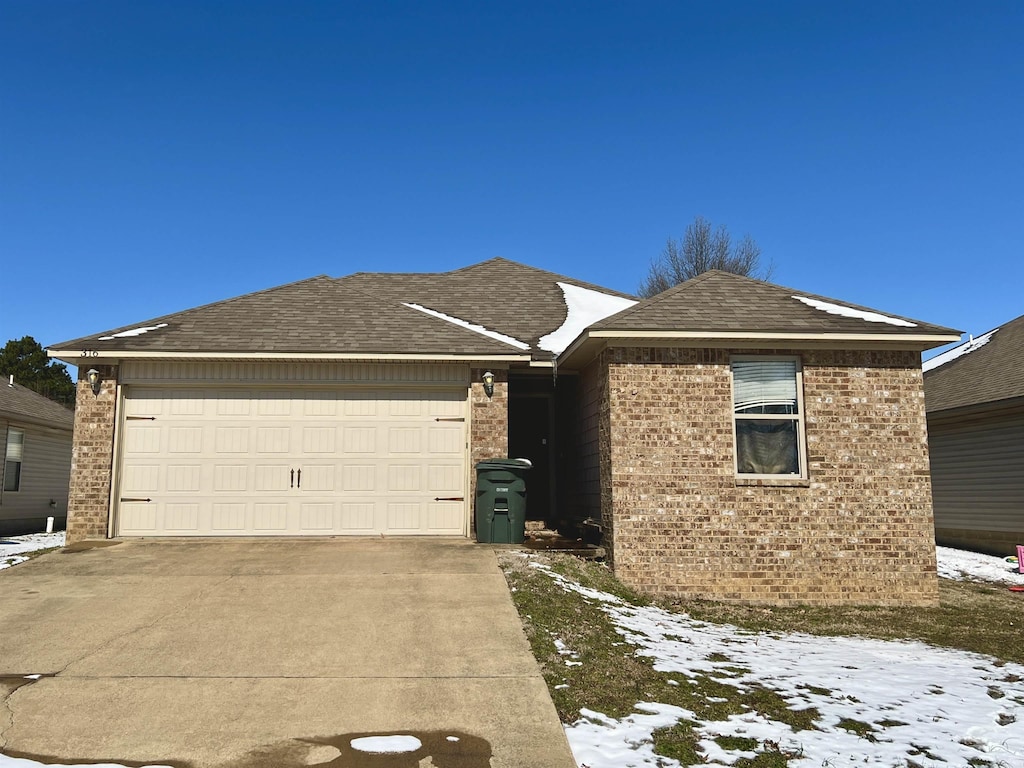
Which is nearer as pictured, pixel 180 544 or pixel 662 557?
pixel 662 557

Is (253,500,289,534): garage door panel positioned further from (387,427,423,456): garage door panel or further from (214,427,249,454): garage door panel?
(387,427,423,456): garage door panel

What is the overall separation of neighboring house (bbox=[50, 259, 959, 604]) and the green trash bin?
72 cm

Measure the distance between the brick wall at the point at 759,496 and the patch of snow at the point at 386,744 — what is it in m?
5.12

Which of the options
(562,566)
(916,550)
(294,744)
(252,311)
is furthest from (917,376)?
(252,311)

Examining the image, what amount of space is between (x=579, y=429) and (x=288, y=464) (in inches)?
182

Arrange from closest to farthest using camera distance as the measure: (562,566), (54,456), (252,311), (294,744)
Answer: (294,744) → (562,566) → (252,311) → (54,456)

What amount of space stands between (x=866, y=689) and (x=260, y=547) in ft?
24.3

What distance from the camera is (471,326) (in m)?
12.9

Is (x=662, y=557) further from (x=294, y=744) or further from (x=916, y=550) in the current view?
(x=294, y=744)

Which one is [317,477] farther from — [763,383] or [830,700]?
[830,700]

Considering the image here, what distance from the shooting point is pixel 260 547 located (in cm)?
995

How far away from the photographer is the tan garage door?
35.1 ft

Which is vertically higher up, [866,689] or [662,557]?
[662,557]

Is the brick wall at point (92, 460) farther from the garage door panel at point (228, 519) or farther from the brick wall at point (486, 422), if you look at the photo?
the brick wall at point (486, 422)
